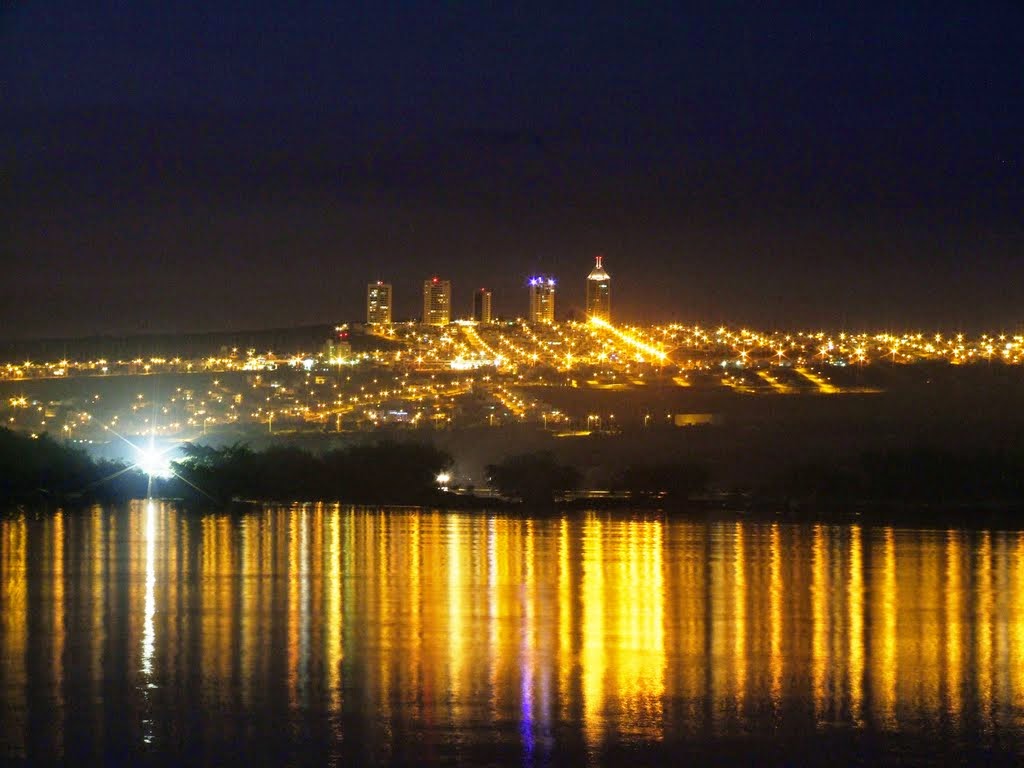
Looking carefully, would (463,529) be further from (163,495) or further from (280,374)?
(280,374)

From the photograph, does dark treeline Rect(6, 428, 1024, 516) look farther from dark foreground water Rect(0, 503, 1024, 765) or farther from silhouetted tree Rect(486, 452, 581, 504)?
dark foreground water Rect(0, 503, 1024, 765)

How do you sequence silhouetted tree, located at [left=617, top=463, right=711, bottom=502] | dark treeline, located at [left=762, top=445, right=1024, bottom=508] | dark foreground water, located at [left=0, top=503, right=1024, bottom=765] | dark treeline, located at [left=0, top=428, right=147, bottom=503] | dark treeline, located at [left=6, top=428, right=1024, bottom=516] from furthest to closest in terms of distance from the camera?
silhouetted tree, located at [left=617, top=463, right=711, bottom=502]
dark treeline, located at [left=762, top=445, right=1024, bottom=508]
dark treeline, located at [left=6, top=428, right=1024, bottom=516]
dark treeline, located at [left=0, top=428, right=147, bottom=503]
dark foreground water, located at [left=0, top=503, right=1024, bottom=765]

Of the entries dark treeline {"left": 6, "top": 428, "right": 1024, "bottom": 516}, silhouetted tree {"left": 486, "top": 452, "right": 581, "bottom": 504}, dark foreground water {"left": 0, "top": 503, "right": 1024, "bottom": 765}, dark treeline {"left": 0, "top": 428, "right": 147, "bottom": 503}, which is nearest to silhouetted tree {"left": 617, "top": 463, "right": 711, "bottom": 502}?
dark treeline {"left": 6, "top": 428, "right": 1024, "bottom": 516}

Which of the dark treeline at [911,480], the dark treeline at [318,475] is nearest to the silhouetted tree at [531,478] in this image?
the dark treeline at [318,475]

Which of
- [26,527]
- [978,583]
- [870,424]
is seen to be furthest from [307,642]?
[870,424]

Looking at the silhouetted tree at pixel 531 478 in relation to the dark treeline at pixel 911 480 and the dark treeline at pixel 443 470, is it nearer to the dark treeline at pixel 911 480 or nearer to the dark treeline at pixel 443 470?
the dark treeline at pixel 443 470
